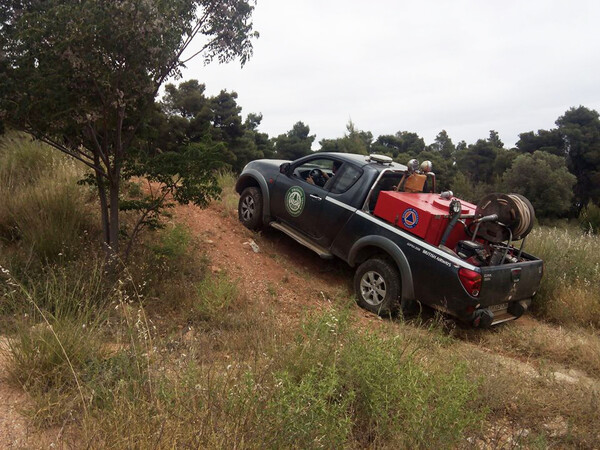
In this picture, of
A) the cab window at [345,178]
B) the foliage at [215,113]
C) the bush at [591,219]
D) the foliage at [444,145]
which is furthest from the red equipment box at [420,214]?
A: the foliage at [444,145]

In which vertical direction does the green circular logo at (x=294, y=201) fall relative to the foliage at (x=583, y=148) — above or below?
below

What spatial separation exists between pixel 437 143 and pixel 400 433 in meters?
39.2

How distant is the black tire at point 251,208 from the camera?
7094 millimetres

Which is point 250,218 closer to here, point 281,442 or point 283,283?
point 283,283

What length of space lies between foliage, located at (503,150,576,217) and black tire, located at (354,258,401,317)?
68.0 ft

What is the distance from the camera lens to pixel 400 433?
7.91 feet

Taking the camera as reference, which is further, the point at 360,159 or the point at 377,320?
the point at 360,159

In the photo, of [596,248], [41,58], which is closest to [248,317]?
[41,58]

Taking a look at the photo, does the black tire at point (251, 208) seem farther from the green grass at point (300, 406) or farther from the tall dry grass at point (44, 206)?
the green grass at point (300, 406)

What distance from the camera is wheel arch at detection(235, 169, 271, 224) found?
693 cm

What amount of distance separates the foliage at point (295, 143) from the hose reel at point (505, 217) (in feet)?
72.8

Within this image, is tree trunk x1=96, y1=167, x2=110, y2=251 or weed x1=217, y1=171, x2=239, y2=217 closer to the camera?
tree trunk x1=96, y1=167, x2=110, y2=251

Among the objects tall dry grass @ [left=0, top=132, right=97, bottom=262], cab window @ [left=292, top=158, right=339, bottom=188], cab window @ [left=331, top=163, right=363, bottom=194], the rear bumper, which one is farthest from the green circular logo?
the rear bumper

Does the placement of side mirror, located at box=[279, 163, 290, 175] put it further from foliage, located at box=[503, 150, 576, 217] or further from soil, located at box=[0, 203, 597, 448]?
foliage, located at box=[503, 150, 576, 217]
